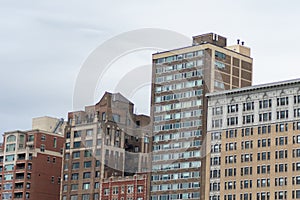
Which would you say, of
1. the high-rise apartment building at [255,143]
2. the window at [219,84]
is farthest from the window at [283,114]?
the window at [219,84]

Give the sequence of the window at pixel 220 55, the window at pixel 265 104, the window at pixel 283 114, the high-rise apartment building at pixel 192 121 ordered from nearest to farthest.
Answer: the window at pixel 283 114, the window at pixel 265 104, the high-rise apartment building at pixel 192 121, the window at pixel 220 55

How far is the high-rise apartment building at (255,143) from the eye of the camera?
575ft

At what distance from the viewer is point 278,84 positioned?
180 meters

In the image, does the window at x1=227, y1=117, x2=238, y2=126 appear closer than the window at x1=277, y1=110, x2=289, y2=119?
No

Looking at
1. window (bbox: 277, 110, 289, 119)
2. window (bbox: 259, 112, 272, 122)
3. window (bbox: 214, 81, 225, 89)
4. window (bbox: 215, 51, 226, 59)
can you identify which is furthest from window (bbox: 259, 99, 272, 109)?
window (bbox: 215, 51, 226, 59)

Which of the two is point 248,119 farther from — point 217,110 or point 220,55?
point 220,55

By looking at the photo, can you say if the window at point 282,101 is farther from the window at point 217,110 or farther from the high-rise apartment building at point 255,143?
the window at point 217,110

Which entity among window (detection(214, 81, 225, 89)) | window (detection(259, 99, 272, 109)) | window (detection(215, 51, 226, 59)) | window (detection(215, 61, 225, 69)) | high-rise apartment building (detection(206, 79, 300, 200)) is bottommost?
high-rise apartment building (detection(206, 79, 300, 200))

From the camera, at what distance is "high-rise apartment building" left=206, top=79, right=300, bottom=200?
175 m

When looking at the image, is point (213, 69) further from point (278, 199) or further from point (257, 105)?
point (278, 199)

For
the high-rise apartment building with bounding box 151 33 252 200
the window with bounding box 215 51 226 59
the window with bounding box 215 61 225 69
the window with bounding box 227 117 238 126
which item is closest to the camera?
the window with bounding box 227 117 238 126

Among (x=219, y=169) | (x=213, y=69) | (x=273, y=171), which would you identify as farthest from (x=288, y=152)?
(x=213, y=69)

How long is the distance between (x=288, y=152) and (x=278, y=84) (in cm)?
1588

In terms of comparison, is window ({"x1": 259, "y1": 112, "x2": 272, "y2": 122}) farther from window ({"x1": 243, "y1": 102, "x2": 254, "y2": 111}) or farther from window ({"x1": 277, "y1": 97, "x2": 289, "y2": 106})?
window ({"x1": 243, "y1": 102, "x2": 254, "y2": 111})
